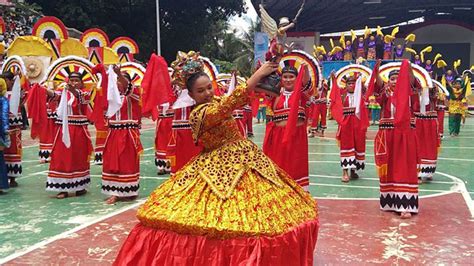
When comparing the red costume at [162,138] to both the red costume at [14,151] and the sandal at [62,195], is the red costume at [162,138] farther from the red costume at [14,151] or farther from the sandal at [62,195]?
the red costume at [14,151]

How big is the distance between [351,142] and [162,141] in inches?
133

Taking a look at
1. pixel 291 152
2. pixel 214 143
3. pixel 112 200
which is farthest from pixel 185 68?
pixel 112 200

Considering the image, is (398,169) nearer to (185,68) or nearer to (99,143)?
(185,68)

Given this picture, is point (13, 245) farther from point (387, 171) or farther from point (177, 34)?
point (177, 34)

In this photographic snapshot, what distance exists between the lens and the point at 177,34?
30.1 m

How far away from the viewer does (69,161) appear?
725 centimetres

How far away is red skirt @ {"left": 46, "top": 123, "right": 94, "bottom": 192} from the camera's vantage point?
23.8 feet

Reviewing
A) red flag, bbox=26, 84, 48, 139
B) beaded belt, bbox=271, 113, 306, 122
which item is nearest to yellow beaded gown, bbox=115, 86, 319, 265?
beaded belt, bbox=271, 113, 306, 122

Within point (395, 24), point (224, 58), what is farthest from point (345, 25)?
point (224, 58)

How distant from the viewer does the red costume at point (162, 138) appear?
9094 millimetres

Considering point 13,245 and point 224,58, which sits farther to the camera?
point 224,58

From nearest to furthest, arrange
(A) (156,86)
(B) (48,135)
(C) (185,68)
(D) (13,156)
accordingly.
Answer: (C) (185,68)
(A) (156,86)
(D) (13,156)
(B) (48,135)

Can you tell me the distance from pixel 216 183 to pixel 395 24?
35.0 m

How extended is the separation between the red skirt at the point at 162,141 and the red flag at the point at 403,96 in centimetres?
456
